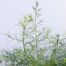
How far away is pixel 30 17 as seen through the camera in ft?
16.0

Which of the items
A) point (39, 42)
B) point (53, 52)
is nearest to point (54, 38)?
point (53, 52)

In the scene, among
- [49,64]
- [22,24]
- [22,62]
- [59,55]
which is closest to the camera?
[49,64]

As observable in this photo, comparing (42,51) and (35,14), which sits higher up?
(35,14)

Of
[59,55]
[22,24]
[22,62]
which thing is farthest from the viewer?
[22,24]

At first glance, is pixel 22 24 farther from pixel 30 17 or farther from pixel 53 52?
pixel 53 52

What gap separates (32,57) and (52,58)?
1.14 feet

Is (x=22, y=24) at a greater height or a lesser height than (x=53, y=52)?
greater

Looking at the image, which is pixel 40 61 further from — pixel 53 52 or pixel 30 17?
pixel 30 17

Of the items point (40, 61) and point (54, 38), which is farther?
point (54, 38)

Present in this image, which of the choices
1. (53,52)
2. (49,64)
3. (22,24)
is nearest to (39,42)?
(22,24)

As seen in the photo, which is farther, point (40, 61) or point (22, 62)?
point (22, 62)

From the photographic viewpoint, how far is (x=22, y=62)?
14.9ft

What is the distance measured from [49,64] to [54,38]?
0.59 m

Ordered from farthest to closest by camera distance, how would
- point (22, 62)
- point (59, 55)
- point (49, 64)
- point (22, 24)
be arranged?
point (22, 24) < point (22, 62) < point (59, 55) < point (49, 64)
